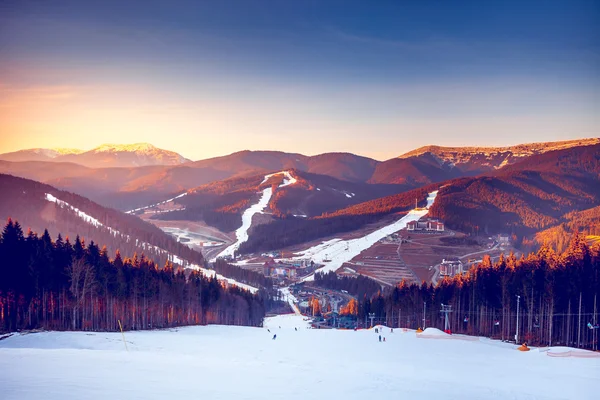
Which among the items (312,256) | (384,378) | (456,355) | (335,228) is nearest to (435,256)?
(312,256)

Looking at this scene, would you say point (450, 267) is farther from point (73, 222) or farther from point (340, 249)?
point (73, 222)

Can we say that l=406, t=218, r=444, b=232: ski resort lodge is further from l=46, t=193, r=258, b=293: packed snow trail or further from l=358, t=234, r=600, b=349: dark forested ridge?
l=358, t=234, r=600, b=349: dark forested ridge

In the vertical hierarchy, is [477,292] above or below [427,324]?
above

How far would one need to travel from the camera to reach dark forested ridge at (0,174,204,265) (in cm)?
12656

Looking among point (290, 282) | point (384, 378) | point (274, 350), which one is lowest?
point (290, 282)

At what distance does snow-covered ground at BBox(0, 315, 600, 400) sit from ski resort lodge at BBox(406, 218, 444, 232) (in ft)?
464

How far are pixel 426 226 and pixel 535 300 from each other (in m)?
133

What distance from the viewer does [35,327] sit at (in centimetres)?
3650

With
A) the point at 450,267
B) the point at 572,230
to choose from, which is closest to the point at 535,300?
the point at 450,267

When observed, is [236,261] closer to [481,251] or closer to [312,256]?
[312,256]

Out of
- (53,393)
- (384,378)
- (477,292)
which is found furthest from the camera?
(477,292)

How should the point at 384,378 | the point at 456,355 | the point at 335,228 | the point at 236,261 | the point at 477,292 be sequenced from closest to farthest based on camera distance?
the point at 384,378, the point at 456,355, the point at 477,292, the point at 236,261, the point at 335,228

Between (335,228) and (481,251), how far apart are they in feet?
198

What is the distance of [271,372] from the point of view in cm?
2023
